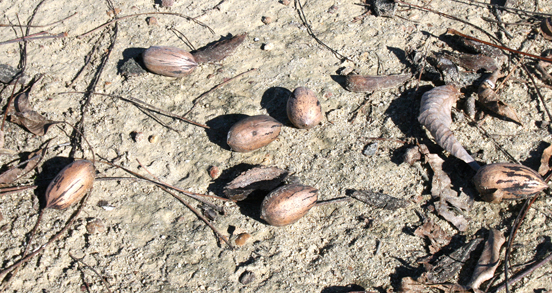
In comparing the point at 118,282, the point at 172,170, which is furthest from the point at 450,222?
the point at 118,282

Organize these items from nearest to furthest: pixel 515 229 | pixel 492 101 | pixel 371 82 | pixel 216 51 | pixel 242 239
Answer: pixel 515 229 < pixel 242 239 < pixel 492 101 < pixel 371 82 < pixel 216 51

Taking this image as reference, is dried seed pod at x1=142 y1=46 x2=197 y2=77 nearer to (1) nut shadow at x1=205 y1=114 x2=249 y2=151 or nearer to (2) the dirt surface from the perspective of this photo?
(2) the dirt surface

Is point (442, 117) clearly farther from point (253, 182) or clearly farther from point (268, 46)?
point (268, 46)

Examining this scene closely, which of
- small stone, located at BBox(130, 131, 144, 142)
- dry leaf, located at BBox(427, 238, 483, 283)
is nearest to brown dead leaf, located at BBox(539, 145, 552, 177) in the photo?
dry leaf, located at BBox(427, 238, 483, 283)

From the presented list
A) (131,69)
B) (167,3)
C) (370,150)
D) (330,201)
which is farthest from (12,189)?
(370,150)

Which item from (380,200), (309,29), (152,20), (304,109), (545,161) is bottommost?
(380,200)

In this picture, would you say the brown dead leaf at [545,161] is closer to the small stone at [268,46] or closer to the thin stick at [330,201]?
the thin stick at [330,201]

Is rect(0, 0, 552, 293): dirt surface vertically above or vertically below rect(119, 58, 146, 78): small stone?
below
